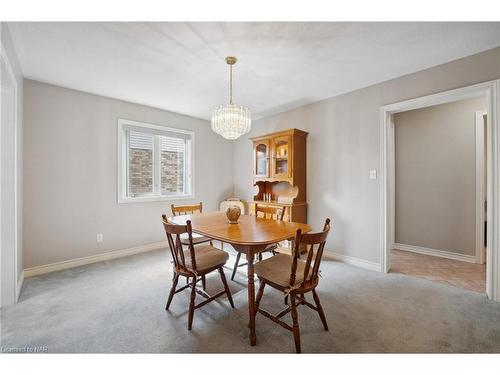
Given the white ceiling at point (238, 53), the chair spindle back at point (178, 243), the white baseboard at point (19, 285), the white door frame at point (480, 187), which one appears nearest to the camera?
the chair spindle back at point (178, 243)

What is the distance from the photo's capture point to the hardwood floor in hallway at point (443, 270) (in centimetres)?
251

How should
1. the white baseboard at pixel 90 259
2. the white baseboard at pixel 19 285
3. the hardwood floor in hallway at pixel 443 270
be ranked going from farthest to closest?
the white baseboard at pixel 90 259, the hardwood floor in hallway at pixel 443 270, the white baseboard at pixel 19 285

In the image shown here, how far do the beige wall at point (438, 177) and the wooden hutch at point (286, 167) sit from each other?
1750 millimetres

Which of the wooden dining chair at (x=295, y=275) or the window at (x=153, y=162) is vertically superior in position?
the window at (x=153, y=162)

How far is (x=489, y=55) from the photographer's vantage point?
6.95ft

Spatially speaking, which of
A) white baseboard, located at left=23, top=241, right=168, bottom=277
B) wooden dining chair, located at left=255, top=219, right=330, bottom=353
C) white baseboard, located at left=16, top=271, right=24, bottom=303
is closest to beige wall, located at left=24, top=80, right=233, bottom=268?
white baseboard, located at left=23, top=241, right=168, bottom=277

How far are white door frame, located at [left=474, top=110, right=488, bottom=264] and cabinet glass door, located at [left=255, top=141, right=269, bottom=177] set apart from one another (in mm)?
2999

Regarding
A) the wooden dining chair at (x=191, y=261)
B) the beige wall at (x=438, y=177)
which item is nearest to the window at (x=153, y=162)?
the wooden dining chair at (x=191, y=261)

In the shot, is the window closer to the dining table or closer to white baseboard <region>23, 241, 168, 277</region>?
white baseboard <region>23, 241, 168, 277</region>

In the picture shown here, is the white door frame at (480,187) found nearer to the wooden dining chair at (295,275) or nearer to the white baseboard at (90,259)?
the wooden dining chair at (295,275)

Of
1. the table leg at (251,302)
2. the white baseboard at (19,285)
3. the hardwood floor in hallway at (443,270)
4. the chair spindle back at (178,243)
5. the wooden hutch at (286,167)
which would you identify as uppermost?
the wooden hutch at (286,167)

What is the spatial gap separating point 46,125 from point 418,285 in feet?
16.2

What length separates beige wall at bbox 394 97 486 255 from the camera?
10.4ft

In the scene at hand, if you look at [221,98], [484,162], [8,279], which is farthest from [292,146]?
[8,279]
